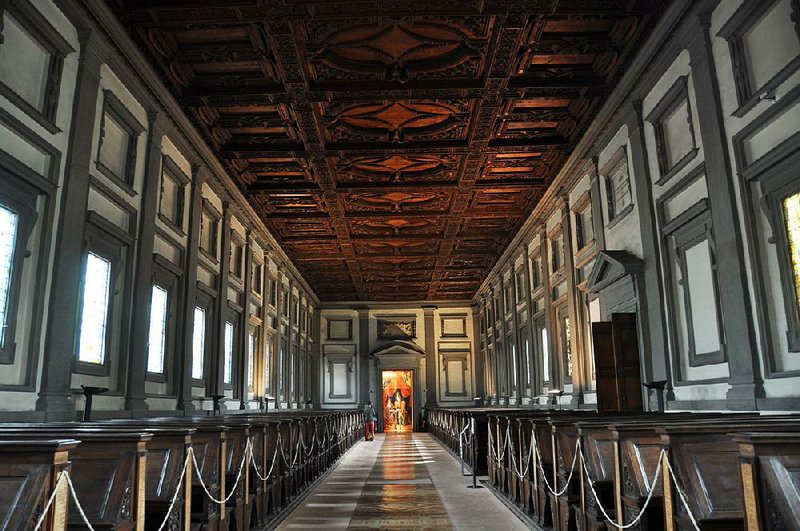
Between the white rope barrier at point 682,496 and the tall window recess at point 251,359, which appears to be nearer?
the white rope barrier at point 682,496

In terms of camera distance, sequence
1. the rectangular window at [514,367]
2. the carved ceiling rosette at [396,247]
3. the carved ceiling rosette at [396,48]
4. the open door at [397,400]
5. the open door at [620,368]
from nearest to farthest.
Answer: the carved ceiling rosette at [396,48] < the open door at [620,368] < the carved ceiling rosette at [396,247] < the rectangular window at [514,367] < the open door at [397,400]

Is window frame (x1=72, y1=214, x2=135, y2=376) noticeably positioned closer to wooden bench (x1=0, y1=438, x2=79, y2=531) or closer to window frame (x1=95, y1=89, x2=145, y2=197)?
window frame (x1=95, y1=89, x2=145, y2=197)

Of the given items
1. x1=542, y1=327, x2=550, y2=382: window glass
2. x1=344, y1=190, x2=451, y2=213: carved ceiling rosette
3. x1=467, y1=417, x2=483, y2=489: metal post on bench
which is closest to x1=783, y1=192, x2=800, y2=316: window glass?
x1=467, y1=417, x2=483, y2=489: metal post on bench

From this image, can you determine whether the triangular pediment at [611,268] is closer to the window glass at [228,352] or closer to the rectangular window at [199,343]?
the rectangular window at [199,343]

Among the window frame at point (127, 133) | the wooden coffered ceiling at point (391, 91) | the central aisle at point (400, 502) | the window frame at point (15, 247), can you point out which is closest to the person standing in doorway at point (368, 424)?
the wooden coffered ceiling at point (391, 91)

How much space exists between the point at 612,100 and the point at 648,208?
2093mm

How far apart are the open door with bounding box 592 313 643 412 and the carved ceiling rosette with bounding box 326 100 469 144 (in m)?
4.44

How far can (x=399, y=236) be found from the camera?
61.6 feet

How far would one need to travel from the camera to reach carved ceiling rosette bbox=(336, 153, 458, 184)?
13062 millimetres

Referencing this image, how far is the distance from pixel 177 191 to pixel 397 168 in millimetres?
4694

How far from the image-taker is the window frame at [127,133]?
8211mm

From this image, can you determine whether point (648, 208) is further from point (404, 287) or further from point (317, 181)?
point (404, 287)

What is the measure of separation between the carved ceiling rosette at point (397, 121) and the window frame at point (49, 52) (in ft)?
14.9

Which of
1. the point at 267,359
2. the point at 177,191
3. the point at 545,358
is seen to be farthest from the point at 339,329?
the point at 177,191
